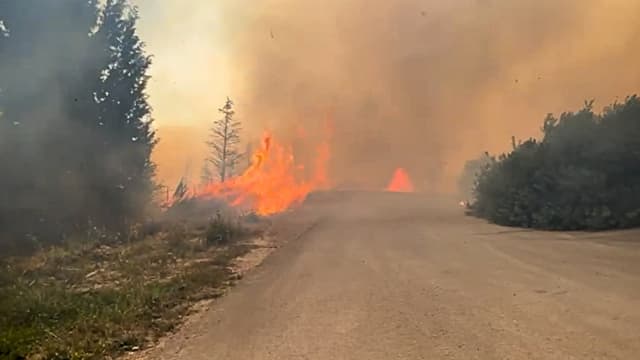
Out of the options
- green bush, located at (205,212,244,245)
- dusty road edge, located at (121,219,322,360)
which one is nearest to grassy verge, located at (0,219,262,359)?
green bush, located at (205,212,244,245)

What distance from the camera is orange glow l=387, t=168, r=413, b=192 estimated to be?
79875 mm

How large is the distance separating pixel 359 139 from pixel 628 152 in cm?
4899

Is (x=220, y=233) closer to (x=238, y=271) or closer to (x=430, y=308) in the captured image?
(x=238, y=271)

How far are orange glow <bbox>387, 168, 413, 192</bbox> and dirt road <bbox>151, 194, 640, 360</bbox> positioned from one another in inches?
2432

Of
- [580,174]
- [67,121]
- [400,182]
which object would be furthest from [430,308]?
[400,182]

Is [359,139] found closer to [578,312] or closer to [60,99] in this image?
[60,99]

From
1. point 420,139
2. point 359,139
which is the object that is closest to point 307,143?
point 359,139

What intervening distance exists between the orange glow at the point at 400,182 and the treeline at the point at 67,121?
Answer: 169 feet

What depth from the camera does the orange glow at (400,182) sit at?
79.9 m

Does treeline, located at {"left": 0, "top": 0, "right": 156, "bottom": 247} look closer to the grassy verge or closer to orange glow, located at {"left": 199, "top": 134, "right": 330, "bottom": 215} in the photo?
the grassy verge

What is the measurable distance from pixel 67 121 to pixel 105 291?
655 inches

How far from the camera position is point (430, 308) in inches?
371

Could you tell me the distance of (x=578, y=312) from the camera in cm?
887

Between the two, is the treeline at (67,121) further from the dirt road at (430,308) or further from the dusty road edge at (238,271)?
the dirt road at (430,308)
